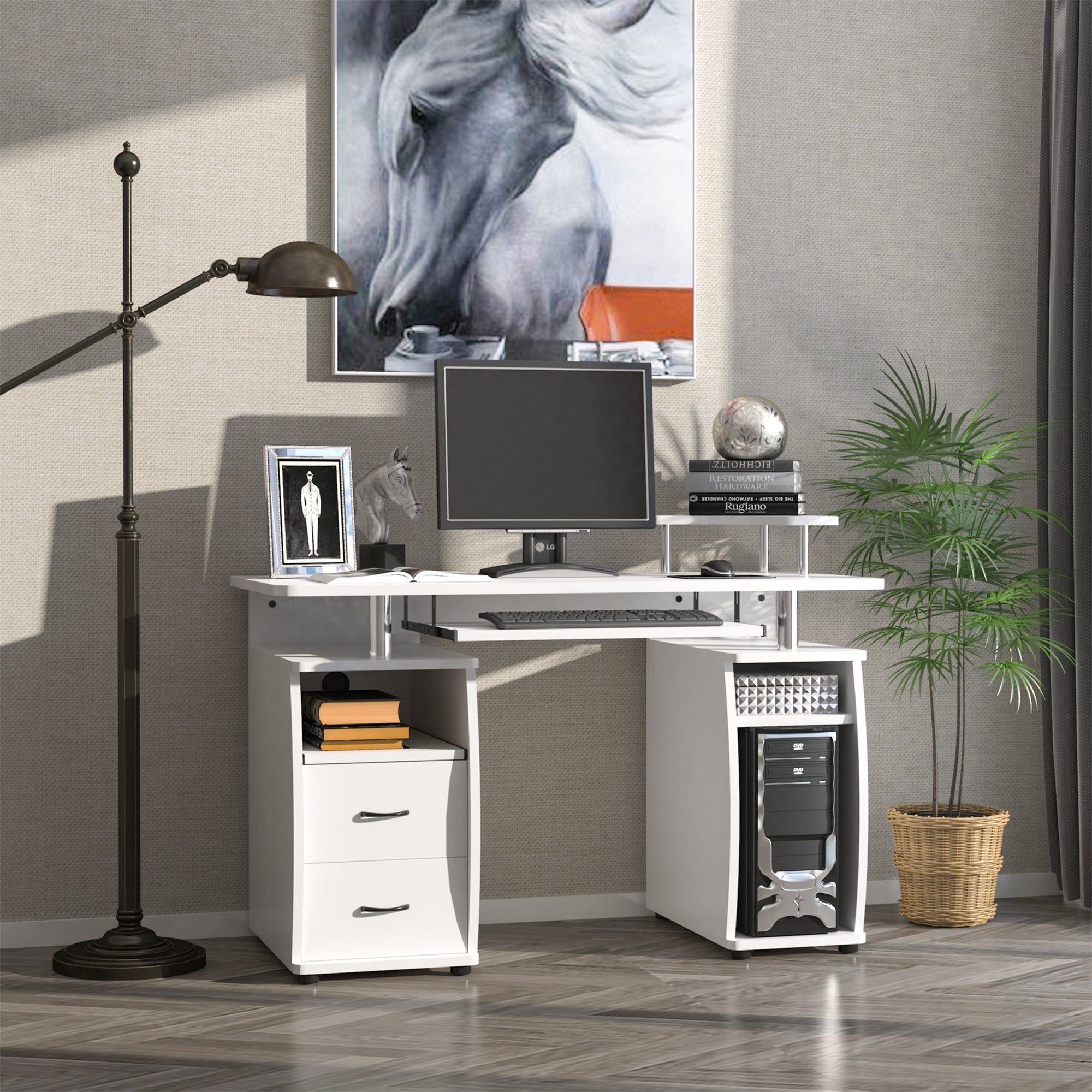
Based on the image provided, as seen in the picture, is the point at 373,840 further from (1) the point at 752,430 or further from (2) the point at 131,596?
(1) the point at 752,430

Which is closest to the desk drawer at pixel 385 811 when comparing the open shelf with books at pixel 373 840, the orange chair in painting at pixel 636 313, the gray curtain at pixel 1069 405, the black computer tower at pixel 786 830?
the open shelf with books at pixel 373 840

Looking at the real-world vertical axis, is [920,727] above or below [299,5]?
below

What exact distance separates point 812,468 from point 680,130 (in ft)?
2.95

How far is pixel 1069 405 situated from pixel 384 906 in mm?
→ 2125

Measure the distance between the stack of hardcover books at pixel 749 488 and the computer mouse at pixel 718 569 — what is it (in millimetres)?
116

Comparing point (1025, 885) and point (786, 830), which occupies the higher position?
point (786, 830)

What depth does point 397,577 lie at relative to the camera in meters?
3.09

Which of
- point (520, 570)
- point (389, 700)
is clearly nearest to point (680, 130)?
point (520, 570)

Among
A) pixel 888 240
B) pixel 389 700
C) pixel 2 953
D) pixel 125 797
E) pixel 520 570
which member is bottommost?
pixel 2 953

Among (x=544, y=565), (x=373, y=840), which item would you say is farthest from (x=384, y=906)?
(x=544, y=565)

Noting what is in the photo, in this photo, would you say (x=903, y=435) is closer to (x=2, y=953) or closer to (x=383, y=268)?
(x=383, y=268)

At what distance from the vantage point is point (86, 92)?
10.9ft

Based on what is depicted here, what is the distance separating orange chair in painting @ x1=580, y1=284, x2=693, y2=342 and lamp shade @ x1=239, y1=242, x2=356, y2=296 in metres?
0.70

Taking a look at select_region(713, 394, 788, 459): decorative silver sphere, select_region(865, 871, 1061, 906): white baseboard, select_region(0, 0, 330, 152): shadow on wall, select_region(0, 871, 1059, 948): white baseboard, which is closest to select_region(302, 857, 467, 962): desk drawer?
select_region(0, 871, 1059, 948): white baseboard
